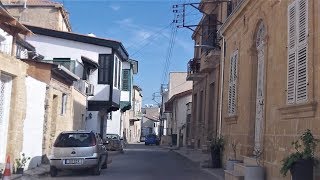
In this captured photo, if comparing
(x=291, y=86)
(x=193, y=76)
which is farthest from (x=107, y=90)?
(x=291, y=86)

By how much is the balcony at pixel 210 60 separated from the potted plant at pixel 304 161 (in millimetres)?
14697

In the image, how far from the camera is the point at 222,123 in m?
19.0

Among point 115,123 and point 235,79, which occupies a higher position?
point 235,79

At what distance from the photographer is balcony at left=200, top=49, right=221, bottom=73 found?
24109mm

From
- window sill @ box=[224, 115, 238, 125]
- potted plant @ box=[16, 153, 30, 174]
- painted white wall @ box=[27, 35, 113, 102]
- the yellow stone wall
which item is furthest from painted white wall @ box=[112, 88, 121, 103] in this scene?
the yellow stone wall

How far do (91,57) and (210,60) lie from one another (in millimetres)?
9112

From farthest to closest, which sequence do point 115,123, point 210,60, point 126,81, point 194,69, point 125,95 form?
1. point 115,123
2. point 126,81
3. point 125,95
4. point 194,69
5. point 210,60

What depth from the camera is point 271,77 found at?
12.3m

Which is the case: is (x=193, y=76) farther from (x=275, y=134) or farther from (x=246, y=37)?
(x=275, y=134)

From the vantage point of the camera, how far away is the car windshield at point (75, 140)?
16.7m

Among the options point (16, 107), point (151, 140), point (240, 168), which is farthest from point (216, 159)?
point (151, 140)

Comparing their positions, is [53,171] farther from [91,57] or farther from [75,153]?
[91,57]

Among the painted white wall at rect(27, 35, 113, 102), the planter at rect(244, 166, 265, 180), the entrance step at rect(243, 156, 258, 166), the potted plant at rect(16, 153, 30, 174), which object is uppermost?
the painted white wall at rect(27, 35, 113, 102)

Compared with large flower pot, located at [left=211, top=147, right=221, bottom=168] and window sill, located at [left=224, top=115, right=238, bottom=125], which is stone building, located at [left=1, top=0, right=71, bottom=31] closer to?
large flower pot, located at [left=211, top=147, right=221, bottom=168]
